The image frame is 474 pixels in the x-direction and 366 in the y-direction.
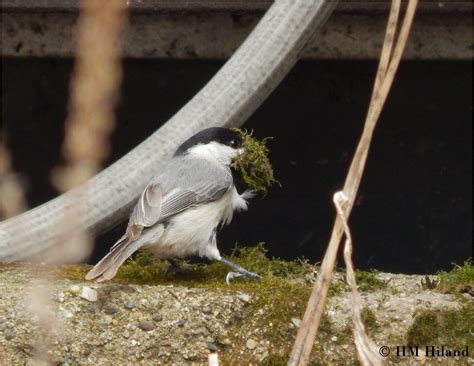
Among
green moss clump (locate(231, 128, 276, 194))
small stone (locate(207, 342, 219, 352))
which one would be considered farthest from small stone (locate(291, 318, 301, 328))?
green moss clump (locate(231, 128, 276, 194))

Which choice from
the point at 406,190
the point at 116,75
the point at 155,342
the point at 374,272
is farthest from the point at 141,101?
the point at 116,75

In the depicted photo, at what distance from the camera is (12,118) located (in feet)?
17.4

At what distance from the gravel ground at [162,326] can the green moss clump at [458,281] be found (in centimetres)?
12

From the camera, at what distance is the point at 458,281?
3168 mm

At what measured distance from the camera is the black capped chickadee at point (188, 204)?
3.31 metres

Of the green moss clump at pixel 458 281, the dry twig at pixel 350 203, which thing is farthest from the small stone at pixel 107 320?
the dry twig at pixel 350 203

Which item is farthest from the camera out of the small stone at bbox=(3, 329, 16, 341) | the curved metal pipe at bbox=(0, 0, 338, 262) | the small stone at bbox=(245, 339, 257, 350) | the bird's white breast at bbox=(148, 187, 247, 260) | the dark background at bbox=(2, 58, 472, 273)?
the dark background at bbox=(2, 58, 472, 273)

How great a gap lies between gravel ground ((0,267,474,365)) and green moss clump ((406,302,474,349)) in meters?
0.04

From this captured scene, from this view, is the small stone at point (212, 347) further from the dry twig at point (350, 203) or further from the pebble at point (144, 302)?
the dry twig at point (350, 203)

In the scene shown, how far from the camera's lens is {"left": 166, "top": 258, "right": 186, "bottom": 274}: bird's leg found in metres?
3.41

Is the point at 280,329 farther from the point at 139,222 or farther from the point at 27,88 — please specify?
the point at 27,88

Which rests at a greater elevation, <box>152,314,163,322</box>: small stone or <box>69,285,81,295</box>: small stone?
<box>69,285,81,295</box>: small stone

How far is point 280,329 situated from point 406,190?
234 centimetres

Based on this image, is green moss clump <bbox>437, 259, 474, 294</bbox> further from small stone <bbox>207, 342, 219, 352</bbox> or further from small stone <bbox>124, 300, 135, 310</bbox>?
small stone <bbox>124, 300, 135, 310</bbox>
